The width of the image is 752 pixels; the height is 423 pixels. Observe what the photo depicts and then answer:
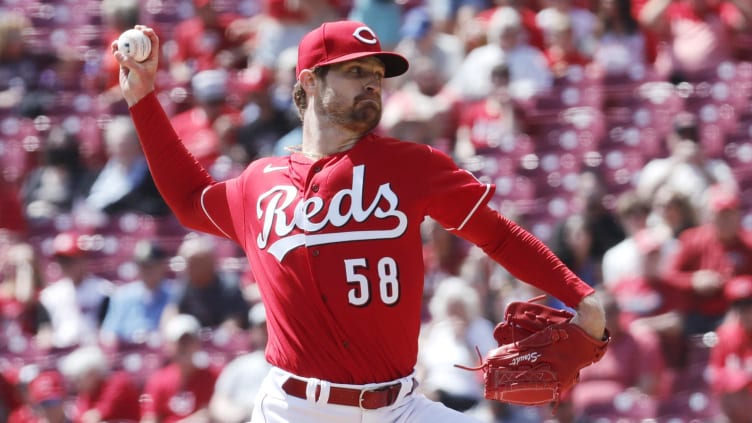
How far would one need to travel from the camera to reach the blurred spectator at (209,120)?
29.1 feet

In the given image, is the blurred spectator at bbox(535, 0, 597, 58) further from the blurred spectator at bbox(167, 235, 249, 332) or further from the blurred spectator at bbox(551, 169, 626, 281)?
the blurred spectator at bbox(167, 235, 249, 332)

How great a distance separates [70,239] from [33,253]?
0.31 meters

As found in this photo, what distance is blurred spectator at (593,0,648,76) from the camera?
856 centimetres

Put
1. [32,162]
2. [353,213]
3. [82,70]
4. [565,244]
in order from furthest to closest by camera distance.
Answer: [82,70]
[32,162]
[565,244]
[353,213]

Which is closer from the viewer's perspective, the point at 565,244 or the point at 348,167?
the point at 348,167

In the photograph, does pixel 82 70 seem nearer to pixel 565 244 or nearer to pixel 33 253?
pixel 33 253

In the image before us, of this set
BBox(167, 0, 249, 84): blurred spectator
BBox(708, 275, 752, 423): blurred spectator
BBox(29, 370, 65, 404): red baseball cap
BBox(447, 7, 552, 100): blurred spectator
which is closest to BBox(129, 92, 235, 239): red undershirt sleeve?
BBox(708, 275, 752, 423): blurred spectator

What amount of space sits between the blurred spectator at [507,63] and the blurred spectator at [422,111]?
0.53 feet

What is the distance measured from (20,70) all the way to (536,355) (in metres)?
7.39

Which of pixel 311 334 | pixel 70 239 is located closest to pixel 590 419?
pixel 311 334

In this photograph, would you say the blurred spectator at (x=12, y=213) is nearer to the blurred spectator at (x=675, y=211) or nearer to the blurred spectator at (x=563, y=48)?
the blurred spectator at (x=563, y=48)

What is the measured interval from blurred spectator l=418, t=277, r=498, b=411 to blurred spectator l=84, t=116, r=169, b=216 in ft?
8.16

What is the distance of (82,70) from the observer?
10422mm

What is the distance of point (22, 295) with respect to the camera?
335 inches
